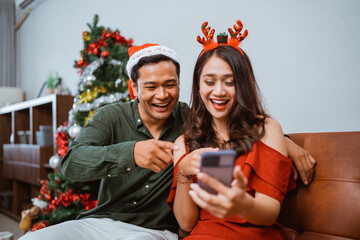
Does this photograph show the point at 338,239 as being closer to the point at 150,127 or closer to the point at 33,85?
the point at 150,127

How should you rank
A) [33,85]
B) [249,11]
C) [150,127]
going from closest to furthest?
[150,127]
[249,11]
[33,85]

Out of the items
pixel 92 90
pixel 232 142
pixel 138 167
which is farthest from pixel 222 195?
pixel 92 90

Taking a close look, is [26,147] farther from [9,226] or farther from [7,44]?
[7,44]

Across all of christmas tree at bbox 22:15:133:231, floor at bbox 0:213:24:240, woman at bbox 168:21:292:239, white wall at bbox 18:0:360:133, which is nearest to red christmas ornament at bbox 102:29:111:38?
christmas tree at bbox 22:15:133:231

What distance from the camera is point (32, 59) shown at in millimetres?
5059

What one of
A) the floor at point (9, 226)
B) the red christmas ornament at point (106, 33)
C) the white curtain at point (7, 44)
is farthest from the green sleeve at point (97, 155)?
the white curtain at point (7, 44)

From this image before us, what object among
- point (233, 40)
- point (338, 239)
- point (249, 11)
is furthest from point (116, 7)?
point (338, 239)

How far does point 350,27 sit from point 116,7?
8.00ft

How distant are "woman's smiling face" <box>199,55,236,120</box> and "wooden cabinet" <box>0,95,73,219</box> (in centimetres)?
241

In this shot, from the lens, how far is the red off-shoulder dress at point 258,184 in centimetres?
106

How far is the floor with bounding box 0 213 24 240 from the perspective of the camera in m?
3.36

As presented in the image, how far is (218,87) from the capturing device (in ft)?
3.86

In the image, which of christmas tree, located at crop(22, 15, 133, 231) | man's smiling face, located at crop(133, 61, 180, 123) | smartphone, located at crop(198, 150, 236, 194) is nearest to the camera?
smartphone, located at crop(198, 150, 236, 194)

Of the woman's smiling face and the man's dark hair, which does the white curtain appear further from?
the woman's smiling face
